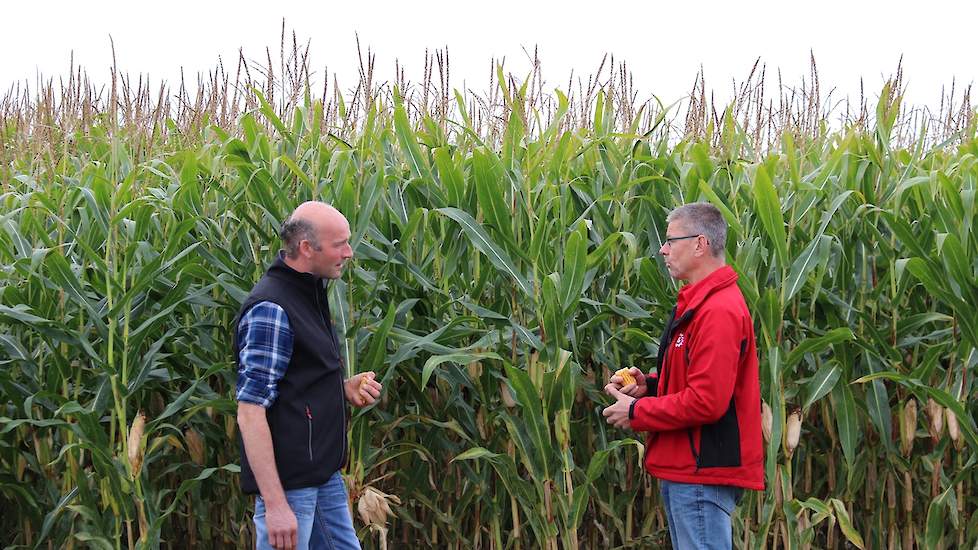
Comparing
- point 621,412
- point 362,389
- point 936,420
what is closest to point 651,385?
point 621,412

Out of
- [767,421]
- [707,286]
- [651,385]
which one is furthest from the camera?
[767,421]

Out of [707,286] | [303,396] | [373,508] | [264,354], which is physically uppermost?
[707,286]

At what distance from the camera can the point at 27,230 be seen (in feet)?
17.6

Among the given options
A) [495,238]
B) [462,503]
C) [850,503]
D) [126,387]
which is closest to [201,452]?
[126,387]

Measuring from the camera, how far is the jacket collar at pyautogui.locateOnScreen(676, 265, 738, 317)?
3.70 meters

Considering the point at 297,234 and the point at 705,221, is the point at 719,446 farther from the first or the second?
the point at 297,234

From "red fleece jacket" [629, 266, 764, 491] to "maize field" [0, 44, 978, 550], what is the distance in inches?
28.1

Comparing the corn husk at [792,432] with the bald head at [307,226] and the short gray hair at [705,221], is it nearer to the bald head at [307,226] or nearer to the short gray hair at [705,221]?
the short gray hair at [705,221]

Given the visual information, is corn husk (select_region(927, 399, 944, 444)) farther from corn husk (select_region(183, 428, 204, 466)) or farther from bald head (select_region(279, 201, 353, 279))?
corn husk (select_region(183, 428, 204, 466))

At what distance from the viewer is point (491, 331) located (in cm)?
471

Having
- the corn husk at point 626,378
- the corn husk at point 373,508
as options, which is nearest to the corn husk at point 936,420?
the corn husk at point 626,378

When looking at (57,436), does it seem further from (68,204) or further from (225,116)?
(225,116)

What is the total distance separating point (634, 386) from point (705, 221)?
0.75 metres

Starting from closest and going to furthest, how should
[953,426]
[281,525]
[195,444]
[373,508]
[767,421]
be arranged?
1. [281,525]
2. [373,508]
3. [767,421]
4. [953,426]
5. [195,444]
